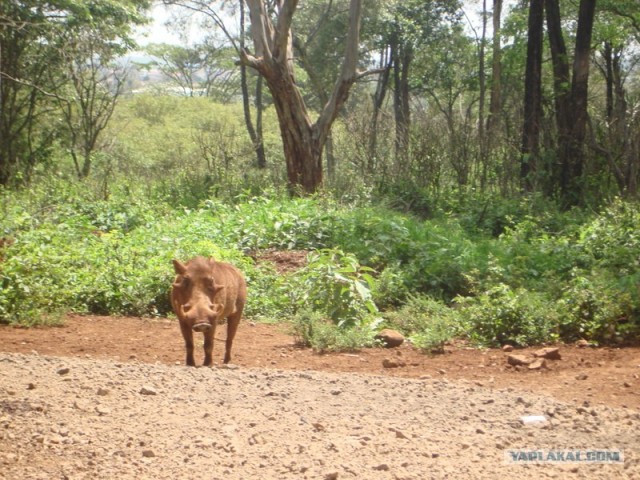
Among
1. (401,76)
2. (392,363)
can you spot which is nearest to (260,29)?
(392,363)

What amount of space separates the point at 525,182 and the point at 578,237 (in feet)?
19.5

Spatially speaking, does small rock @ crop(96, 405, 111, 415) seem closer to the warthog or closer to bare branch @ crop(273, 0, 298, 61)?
the warthog

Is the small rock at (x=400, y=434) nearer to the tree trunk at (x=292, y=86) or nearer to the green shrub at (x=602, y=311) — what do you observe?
the green shrub at (x=602, y=311)

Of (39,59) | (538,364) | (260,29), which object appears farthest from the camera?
(39,59)

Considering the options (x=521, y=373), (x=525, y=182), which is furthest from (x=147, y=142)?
(x=521, y=373)

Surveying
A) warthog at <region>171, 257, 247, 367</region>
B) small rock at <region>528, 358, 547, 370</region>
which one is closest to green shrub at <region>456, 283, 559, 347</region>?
small rock at <region>528, 358, 547, 370</region>

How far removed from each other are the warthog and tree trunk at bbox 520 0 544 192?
39.9 feet

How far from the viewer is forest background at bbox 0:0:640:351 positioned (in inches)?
346

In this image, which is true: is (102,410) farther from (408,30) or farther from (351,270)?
(408,30)

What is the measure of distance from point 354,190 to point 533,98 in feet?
15.8

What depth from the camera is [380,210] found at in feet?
48.4

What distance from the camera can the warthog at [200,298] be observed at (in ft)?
20.6

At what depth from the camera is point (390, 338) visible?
8.05m

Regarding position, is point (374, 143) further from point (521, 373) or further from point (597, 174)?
point (521, 373)
